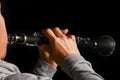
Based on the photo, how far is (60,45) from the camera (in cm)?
127

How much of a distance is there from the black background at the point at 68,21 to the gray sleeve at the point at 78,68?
1048mm

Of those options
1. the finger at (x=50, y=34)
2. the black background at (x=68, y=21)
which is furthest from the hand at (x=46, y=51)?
the black background at (x=68, y=21)

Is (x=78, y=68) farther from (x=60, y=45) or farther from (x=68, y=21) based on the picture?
(x=68, y=21)

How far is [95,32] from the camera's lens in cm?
231

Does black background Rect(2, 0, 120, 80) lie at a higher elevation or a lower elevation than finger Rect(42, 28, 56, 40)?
lower

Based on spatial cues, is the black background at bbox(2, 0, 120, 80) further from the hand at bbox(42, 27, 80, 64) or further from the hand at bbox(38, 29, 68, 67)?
the hand at bbox(42, 27, 80, 64)

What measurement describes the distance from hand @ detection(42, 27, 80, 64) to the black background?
0.94m

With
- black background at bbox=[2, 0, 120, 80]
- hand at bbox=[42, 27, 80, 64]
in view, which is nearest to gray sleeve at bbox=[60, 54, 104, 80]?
hand at bbox=[42, 27, 80, 64]

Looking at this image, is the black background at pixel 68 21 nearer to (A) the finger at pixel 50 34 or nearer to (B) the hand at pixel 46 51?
(B) the hand at pixel 46 51

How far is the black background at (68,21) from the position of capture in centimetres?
228

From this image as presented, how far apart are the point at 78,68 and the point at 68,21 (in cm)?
121

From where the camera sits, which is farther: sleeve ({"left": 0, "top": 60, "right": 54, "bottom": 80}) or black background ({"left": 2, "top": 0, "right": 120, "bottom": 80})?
black background ({"left": 2, "top": 0, "right": 120, "bottom": 80})

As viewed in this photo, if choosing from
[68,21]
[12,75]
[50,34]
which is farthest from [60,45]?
[68,21]

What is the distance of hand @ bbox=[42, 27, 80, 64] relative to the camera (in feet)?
4.12
